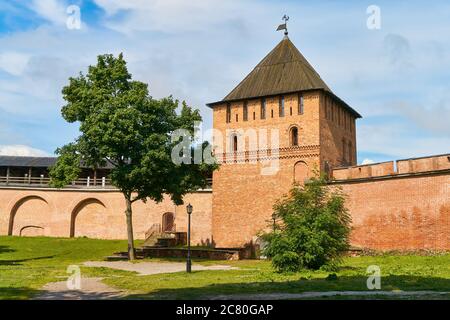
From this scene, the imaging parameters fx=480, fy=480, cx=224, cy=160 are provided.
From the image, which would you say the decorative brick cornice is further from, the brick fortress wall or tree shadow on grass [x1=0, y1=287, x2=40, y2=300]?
tree shadow on grass [x1=0, y1=287, x2=40, y2=300]

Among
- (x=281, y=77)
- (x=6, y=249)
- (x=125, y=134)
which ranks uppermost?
(x=281, y=77)

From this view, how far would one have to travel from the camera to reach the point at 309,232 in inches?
618

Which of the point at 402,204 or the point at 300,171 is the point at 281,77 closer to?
the point at 300,171

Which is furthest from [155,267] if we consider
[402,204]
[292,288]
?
[402,204]

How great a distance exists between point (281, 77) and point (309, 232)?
680 inches

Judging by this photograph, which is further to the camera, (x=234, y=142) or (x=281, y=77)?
(x=234, y=142)

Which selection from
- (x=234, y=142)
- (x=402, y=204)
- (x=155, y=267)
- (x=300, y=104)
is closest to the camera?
(x=155, y=267)

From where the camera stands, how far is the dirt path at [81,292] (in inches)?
397

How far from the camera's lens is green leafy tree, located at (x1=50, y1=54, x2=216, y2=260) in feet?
73.7
